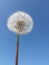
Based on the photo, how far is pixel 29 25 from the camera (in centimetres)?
2188

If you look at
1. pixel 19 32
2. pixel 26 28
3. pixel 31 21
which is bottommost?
pixel 19 32

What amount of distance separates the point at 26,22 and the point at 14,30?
2032 millimetres

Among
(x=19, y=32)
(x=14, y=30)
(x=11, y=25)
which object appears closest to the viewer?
(x=19, y=32)

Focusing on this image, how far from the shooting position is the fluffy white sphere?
19866 millimetres

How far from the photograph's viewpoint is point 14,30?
65.7ft

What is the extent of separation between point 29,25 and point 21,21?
68.8 inches

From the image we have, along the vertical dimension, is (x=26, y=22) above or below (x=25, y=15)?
below

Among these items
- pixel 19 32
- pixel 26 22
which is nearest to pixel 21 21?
pixel 26 22

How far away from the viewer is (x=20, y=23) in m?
20.1

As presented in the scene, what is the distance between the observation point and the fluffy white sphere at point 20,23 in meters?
19.9

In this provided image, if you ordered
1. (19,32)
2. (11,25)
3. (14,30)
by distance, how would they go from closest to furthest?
(19,32)
(14,30)
(11,25)

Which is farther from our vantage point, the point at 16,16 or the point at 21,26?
the point at 16,16

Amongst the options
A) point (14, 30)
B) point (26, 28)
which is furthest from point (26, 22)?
point (14, 30)

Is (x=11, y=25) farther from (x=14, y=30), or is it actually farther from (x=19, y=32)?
(x=19, y=32)
